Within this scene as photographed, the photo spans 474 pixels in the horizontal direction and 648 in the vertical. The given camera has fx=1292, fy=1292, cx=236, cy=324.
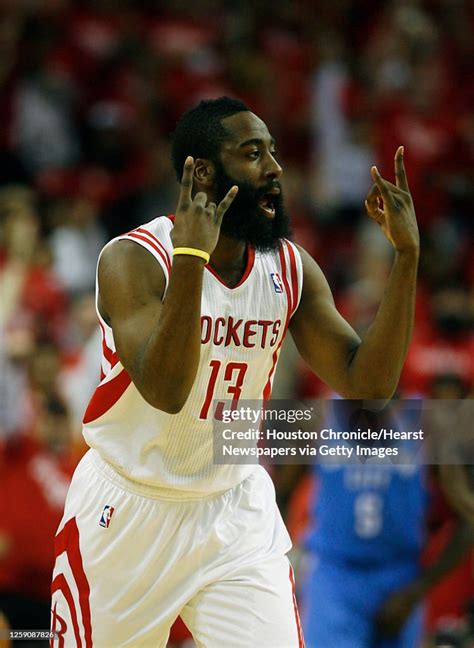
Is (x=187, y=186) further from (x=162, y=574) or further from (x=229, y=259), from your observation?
(x=162, y=574)

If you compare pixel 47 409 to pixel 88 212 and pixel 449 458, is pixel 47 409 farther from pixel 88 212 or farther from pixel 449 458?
pixel 88 212

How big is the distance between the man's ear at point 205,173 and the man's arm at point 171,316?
43cm

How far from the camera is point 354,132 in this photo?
11633 mm

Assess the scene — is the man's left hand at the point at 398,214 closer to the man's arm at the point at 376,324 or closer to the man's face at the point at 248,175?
the man's arm at the point at 376,324

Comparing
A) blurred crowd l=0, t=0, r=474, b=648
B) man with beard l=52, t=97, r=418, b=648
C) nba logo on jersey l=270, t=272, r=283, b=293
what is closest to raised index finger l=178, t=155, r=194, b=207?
man with beard l=52, t=97, r=418, b=648

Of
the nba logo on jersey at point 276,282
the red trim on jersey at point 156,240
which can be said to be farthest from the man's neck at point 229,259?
the red trim on jersey at point 156,240

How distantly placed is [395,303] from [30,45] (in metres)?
7.64

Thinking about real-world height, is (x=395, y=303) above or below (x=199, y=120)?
below

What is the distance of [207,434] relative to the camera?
4520 mm

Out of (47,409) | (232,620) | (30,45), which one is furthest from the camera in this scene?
(30,45)

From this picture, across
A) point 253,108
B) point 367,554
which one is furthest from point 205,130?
point 253,108

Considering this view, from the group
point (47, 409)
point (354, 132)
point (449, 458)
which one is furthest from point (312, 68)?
point (449, 458)

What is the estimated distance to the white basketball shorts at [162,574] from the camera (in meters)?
4.38

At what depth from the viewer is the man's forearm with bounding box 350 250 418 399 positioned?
4.38 m
